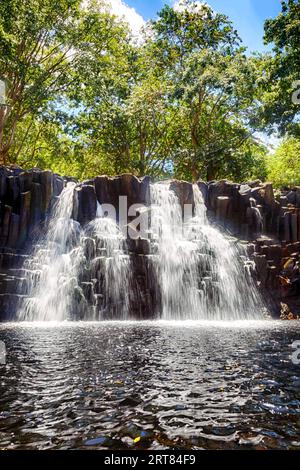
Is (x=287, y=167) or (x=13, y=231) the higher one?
(x=287, y=167)

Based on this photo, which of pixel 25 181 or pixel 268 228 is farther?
pixel 268 228

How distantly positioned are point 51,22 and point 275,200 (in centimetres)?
2421

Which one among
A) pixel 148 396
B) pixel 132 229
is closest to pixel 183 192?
pixel 132 229

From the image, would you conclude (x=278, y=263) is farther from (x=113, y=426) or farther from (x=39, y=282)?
(x=113, y=426)

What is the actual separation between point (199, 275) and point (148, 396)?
17328 mm

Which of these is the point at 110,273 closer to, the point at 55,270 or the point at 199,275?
the point at 55,270

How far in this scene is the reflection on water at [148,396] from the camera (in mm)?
5133

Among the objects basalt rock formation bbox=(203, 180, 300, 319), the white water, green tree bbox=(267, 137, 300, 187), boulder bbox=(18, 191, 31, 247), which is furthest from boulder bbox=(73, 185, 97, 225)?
A: green tree bbox=(267, 137, 300, 187)

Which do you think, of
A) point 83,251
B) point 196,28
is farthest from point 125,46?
point 83,251

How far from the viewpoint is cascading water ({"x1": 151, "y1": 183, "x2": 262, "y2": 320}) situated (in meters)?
23.0

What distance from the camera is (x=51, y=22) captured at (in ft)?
111

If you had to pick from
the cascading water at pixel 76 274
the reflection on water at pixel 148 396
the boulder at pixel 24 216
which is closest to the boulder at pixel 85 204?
the cascading water at pixel 76 274

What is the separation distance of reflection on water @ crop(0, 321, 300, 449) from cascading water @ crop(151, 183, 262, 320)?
11.4m

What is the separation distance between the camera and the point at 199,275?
2378cm
